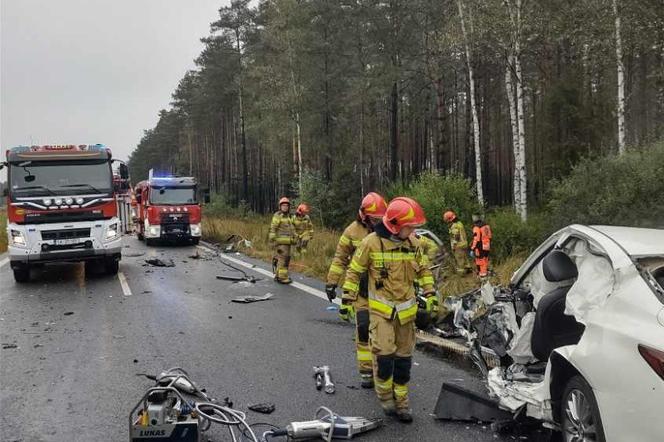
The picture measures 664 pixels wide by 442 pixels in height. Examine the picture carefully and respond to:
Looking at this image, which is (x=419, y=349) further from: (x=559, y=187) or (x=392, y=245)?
(x=559, y=187)

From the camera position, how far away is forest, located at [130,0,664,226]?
18.5 m

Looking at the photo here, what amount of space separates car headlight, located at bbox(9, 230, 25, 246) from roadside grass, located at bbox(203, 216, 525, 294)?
5.70 m

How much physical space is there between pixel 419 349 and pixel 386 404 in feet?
6.59

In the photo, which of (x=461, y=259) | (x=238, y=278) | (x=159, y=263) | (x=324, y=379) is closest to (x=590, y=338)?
(x=324, y=379)

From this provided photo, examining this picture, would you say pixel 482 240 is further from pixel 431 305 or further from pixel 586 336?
pixel 586 336

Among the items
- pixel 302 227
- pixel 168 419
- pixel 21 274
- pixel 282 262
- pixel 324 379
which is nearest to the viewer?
pixel 168 419

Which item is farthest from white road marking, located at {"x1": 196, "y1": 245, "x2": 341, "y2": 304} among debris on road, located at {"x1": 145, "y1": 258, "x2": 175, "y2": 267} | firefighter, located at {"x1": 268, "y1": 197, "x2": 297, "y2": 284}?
debris on road, located at {"x1": 145, "y1": 258, "x2": 175, "y2": 267}

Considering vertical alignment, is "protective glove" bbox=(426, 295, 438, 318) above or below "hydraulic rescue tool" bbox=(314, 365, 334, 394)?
above

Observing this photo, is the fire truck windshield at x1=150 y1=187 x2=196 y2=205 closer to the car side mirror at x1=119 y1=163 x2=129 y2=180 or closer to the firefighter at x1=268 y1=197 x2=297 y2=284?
the car side mirror at x1=119 y1=163 x2=129 y2=180

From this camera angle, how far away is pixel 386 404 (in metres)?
4.40

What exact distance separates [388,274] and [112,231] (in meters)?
8.84

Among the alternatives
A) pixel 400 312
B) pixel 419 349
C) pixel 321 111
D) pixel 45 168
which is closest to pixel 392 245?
pixel 400 312

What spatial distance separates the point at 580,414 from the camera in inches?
122

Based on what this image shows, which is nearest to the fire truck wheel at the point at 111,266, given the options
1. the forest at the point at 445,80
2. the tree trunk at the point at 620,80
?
the forest at the point at 445,80
